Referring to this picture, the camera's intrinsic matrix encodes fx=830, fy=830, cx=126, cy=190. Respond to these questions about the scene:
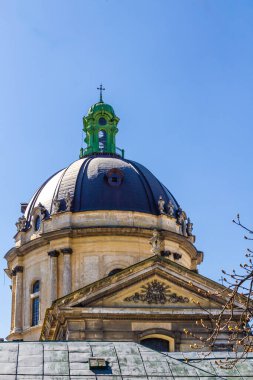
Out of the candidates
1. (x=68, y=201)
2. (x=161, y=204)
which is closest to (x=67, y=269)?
(x=68, y=201)

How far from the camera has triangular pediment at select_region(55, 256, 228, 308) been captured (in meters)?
35.3

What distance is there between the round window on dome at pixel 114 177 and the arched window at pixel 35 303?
714 cm

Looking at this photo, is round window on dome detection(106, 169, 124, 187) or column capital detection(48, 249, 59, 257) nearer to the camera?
Answer: column capital detection(48, 249, 59, 257)

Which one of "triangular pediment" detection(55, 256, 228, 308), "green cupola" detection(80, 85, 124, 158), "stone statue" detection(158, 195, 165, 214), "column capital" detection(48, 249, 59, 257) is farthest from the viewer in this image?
"green cupola" detection(80, 85, 124, 158)

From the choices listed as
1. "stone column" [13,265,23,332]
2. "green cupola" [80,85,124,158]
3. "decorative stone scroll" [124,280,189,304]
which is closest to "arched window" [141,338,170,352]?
"decorative stone scroll" [124,280,189,304]

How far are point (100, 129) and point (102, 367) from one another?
36.7 m

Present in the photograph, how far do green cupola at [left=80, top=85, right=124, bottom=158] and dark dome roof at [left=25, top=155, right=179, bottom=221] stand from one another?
540 centimetres

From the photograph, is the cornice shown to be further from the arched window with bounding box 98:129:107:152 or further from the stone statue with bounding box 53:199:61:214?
the arched window with bounding box 98:129:107:152

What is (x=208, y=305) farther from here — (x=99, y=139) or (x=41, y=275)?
(x=99, y=139)

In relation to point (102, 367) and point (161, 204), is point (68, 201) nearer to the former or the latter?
point (161, 204)

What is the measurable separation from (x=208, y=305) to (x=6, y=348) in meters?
14.0

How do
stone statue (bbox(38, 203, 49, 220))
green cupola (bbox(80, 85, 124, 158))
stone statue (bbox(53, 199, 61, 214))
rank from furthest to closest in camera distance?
1. green cupola (bbox(80, 85, 124, 158))
2. stone statue (bbox(38, 203, 49, 220))
3. stone statue (bbox(53, 199, 61, 214))

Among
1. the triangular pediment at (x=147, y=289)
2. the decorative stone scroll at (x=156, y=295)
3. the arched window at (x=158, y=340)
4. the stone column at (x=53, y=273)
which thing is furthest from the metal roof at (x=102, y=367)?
the stone column at (x=53, y=273)

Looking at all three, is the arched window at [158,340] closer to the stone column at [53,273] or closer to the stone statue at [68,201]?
the stone column at [53,273]
